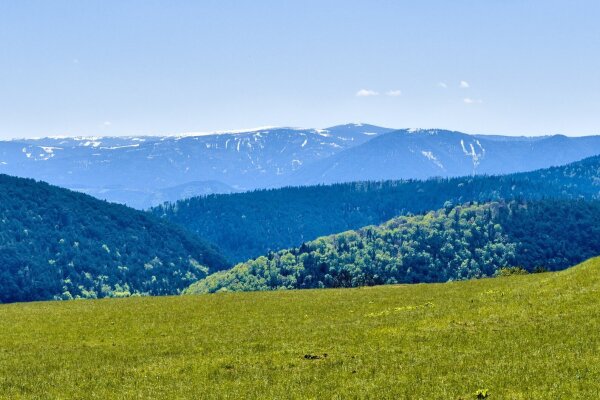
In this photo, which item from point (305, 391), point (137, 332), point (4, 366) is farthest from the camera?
point (137, 332)

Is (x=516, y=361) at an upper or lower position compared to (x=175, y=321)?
upper

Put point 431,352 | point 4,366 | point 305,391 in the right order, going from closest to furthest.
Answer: point 305,391 < point 431,352 < point 4,366

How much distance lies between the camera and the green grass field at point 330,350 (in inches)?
1171

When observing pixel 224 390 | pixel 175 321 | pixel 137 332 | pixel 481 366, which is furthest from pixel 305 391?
pixel 175 321

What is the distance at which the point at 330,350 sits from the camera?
38.9 metres

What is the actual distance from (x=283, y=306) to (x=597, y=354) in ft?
123

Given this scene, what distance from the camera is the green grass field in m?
29.7

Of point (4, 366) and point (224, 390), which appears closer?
point (224, 390)

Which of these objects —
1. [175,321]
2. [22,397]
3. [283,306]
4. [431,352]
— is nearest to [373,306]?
[283,306]

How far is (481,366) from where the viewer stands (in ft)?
103

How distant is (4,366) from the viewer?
39188mm

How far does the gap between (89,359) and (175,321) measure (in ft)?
56.0

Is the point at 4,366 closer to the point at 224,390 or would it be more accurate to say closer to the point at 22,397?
the point at 22,397

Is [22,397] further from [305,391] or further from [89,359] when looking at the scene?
[305,391]
